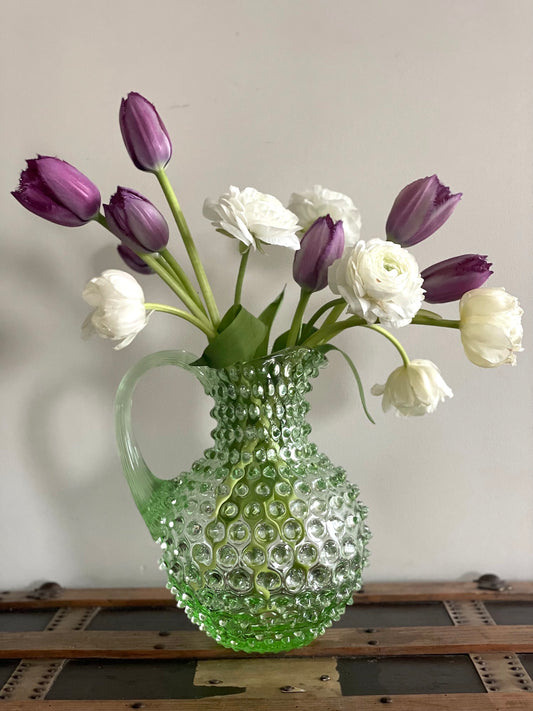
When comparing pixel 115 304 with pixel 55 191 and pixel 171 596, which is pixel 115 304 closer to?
pixel 55 191

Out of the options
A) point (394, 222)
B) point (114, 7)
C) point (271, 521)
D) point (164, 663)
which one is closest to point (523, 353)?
point (394, 222)

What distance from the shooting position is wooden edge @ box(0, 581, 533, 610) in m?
0.78

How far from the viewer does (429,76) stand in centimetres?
79

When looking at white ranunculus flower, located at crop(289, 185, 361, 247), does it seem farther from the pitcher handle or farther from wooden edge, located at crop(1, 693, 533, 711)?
wooden edge, located at crop(1, 693, 533, 711)

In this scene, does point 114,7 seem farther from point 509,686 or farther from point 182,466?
point 509,686

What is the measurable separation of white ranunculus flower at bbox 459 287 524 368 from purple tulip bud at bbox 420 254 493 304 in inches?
0.6

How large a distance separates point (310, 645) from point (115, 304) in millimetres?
390

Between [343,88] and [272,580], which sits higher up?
[343,88]

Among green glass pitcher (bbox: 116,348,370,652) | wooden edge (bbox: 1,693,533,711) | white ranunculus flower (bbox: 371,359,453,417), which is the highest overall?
white ranunculus flower (bbox: 371,359,453,417)

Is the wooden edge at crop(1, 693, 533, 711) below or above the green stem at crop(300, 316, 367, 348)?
below

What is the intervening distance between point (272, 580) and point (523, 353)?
17.0 inches

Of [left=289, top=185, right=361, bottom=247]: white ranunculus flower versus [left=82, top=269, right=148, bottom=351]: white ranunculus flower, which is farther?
[left=289, top=185, right=361, bottom=247]: white ranunculus flower

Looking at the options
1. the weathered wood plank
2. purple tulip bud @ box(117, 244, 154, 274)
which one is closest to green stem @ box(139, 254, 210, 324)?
purple tulip bud @ box(117, 244, 154, 274)

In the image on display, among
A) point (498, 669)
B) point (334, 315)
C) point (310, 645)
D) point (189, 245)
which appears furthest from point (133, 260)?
point (498, 669)
